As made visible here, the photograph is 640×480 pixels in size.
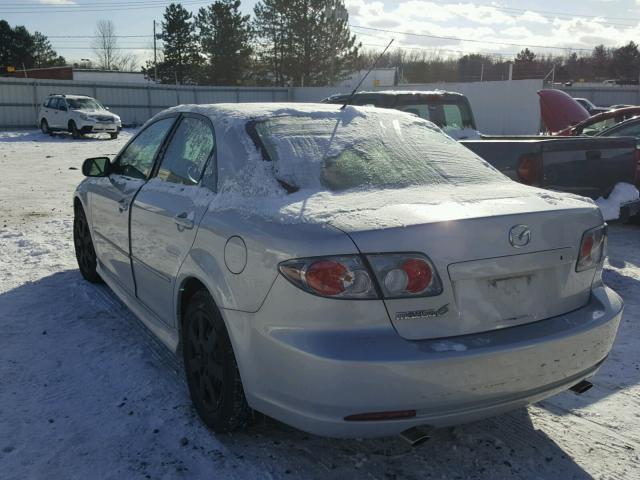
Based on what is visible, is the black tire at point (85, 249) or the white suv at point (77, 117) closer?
the black tire at point (85, 249)

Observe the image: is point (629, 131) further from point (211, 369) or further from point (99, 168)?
point (211, 369)

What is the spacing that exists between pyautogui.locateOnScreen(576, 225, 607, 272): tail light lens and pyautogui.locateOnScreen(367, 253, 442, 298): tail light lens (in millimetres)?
795

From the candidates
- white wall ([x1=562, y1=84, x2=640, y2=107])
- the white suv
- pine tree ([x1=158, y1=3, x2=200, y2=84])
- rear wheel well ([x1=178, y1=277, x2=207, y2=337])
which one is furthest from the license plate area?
pine tree ([x1=158, y1=3, x2=200, y2=84])

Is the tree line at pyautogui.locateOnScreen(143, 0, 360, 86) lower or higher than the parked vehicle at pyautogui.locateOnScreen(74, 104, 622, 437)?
higher

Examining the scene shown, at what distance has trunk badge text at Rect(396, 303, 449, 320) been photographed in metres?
2.18

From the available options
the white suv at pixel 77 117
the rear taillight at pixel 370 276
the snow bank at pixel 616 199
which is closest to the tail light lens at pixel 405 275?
the rear taillight at pixel 370 276

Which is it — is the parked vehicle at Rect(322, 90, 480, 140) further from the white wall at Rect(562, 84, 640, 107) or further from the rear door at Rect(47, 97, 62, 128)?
the white wall at Rect(562, 84, 640, 107)

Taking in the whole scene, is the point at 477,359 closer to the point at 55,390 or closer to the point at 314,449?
the point at 314,449

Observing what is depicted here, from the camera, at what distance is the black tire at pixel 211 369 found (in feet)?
8.67

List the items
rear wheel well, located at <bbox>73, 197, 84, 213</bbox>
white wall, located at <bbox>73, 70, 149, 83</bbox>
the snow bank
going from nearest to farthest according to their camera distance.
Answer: rear wheel well, located at <bbox>73, 197, 84, 213</bbox>
the snow bank
white wall, located at <bbox>73, 70, 149, 83</bbox>

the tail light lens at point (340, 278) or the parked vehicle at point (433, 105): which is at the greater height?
the parked vehicle at point (433, 105)

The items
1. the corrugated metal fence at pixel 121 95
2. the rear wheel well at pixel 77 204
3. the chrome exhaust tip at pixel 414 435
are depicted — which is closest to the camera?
the chrome exhaust tip at pixel 414 435

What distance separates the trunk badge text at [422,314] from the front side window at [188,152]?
1.45 m

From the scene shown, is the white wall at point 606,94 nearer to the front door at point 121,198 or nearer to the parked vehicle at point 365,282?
the front door at point 121,198
